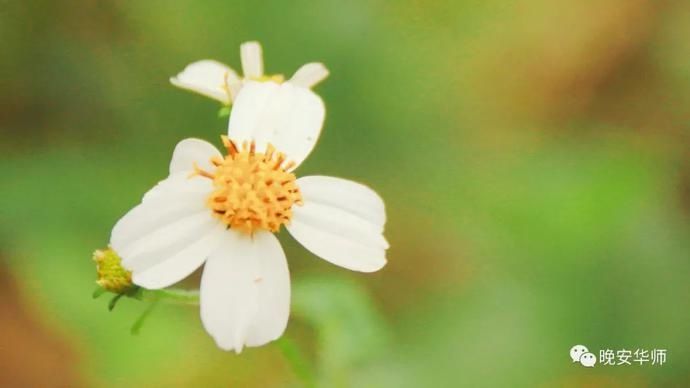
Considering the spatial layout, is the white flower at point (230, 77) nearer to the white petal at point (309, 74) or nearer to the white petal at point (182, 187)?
the white petal at point (309, 74)

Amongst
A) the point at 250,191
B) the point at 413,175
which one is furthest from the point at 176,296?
the point at 413,175

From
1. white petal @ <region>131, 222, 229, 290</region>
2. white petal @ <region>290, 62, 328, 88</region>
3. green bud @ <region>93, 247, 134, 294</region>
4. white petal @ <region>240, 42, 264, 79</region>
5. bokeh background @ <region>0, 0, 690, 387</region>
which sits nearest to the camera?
white petal @ <region>131, 222, 229, 290</region>

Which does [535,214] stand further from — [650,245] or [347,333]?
[347,333]

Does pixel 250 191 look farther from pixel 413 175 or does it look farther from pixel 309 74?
pixel 413 175

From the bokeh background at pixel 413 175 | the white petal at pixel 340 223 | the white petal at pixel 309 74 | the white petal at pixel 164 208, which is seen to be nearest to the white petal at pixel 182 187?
the white petal at pixel 164 208

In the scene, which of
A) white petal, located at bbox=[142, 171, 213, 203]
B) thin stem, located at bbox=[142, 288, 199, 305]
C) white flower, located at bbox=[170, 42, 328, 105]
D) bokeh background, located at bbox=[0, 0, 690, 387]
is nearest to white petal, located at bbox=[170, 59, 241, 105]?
white flower, located at bbox=[170, 42, 328, 105]

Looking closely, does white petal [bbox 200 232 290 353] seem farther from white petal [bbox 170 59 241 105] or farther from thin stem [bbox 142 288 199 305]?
white petal [bbox 170 59 241 105]
